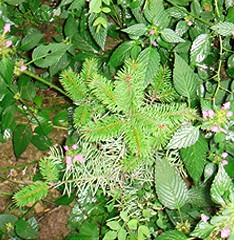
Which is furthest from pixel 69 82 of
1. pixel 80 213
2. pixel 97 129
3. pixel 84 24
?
pixel 80 213

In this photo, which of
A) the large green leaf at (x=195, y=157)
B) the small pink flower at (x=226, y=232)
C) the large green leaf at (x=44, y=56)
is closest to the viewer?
the small pink flower at (x=226, y=232)

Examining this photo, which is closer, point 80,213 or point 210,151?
point 210,151

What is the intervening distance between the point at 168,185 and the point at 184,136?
19cm

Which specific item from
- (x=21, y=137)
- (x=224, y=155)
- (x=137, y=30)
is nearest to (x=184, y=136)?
(x=224, y=155)

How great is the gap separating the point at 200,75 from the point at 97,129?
58cm

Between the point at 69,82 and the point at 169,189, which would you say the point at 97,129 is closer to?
the point at 69,82

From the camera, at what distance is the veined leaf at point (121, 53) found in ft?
4.24

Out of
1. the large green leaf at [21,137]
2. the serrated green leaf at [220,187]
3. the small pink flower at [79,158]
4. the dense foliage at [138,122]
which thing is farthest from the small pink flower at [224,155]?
the large green leaf at [21,137]

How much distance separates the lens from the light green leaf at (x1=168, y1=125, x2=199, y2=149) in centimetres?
103

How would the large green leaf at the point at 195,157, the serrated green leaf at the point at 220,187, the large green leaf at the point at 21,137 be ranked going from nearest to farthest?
the serrated green leaf at the point at 220,187
the large green leaf at the point at 195,157
the large green leaf at the point at 21,137

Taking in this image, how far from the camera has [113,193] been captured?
130 centimetres

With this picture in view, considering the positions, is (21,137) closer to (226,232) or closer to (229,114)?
(229,114)

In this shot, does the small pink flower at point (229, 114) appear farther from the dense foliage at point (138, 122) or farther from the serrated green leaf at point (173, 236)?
the serrated green leaf at point (173, 236)

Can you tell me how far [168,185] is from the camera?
3.81 feet
